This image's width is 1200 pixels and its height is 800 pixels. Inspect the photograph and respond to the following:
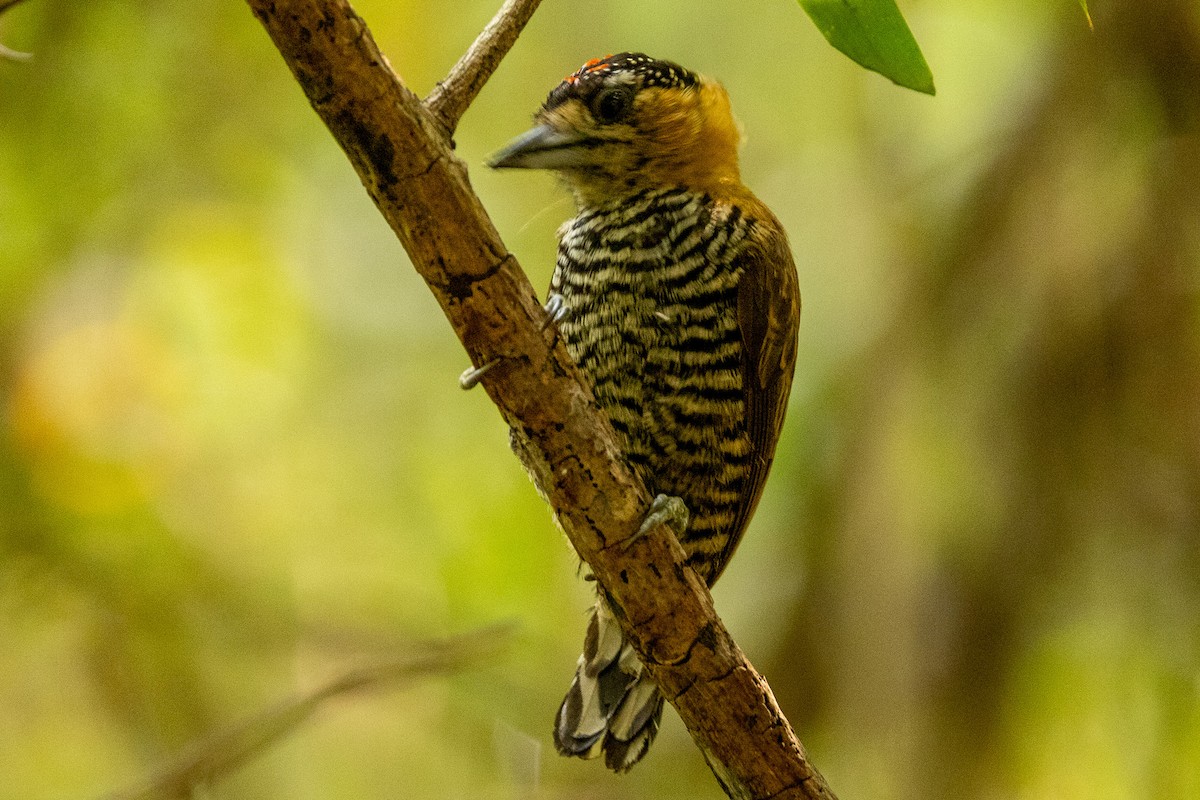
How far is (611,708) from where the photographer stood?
10.6 feet

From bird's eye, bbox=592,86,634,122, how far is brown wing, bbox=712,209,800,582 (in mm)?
455

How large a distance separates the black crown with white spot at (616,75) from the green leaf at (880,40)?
1443mm

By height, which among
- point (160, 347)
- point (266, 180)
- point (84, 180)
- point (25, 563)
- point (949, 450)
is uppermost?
point (84, 180)

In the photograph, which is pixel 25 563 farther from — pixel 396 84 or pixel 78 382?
pixel 396 84

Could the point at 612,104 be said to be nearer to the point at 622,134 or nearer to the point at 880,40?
the point at 622,134

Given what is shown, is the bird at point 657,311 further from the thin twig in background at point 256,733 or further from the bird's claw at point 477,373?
the bird's claw at point 477,373

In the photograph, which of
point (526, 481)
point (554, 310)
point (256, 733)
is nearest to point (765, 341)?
point (554, 310)

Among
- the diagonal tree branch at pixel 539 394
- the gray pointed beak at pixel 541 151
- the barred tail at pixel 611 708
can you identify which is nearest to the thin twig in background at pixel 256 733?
the barred tail at pixel 611 708

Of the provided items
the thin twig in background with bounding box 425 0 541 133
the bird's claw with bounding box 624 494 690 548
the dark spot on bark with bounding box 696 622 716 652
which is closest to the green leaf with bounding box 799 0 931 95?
the thin twig in background with bounding box 425 0 541 133

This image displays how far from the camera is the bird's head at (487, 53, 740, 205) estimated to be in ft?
10.4

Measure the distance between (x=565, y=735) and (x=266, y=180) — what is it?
3450mm

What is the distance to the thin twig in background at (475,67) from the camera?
212 centimetres

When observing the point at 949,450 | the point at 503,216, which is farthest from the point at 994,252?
the point at 503,216

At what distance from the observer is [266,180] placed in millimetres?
5754
